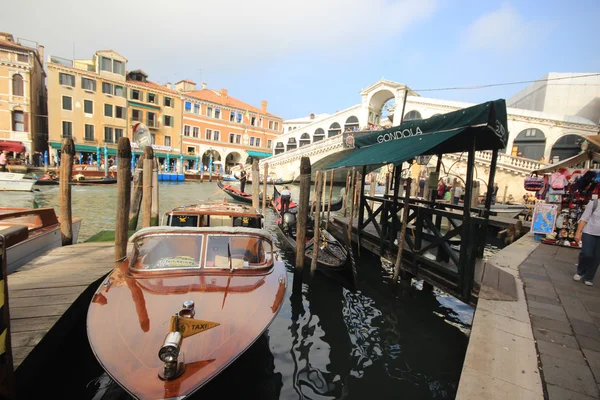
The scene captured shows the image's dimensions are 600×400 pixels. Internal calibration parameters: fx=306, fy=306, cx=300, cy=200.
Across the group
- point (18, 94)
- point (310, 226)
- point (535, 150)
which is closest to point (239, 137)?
point (18, 94)

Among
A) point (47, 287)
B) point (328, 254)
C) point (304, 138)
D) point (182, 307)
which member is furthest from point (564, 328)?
point (304, 138)

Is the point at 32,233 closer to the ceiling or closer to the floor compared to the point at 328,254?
closer to the ceiling

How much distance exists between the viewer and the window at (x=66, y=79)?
2871 centimetres

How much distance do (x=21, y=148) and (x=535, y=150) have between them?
4257 cm

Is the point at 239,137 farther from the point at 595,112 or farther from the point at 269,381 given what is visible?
the point at 269,381

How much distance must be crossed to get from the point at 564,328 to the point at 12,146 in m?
35.5

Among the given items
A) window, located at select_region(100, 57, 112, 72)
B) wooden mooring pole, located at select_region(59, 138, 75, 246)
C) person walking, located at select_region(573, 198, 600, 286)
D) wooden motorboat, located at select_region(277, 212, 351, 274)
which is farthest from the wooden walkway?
window, located at select_region(100, 57, 112, 72)

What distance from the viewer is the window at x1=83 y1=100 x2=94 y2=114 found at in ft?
98.8

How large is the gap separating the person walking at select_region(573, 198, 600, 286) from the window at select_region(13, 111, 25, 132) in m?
36.7

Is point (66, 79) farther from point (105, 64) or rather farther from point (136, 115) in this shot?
point (136, 115)

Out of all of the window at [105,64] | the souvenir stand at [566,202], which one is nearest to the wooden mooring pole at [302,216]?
the souvenir stand at [566,202]

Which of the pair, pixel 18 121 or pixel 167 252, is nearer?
pixel 167 252

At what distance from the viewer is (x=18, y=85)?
26.3 meters

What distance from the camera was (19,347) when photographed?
9.55 feet
